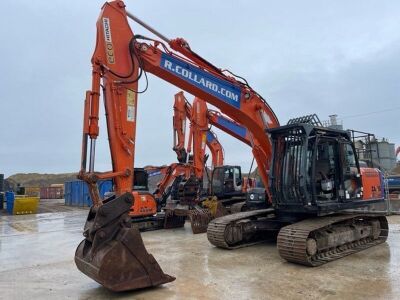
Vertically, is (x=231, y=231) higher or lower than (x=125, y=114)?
lower

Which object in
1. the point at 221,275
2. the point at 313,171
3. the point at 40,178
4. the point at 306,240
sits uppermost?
the point at 40,178

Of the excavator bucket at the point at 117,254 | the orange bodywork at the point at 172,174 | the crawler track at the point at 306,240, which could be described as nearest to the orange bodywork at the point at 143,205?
the orange bodywork at the point at 172,174

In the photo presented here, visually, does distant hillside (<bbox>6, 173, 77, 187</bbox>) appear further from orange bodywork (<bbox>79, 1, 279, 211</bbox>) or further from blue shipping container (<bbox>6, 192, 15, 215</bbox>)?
orange bodywork (<bbox>79, 1, 279, 211</bbox>)

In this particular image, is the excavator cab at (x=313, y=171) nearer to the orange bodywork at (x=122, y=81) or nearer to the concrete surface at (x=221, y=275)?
the concrete surface at (x=221, y=275)

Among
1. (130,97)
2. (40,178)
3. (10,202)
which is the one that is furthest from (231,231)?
(40,178)

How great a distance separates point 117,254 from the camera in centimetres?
530

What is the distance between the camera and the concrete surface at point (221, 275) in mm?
5496

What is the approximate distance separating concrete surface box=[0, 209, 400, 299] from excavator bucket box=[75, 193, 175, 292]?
0.81 feet

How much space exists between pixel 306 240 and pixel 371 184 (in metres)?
3.19

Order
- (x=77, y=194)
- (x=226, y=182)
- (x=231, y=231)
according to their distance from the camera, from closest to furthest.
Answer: (x=231, y=231) < (x=226, y=182) < (x=77, y=194)

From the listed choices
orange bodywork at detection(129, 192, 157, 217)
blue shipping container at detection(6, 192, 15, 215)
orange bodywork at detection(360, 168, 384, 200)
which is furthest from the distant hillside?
orange bodywork at detection(360, 168, 384, 200)

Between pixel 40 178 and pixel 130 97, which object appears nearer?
pixel 130 97

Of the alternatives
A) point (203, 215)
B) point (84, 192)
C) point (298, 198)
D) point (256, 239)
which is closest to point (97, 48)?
point (298, 198)

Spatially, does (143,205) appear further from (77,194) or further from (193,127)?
(77,194)
